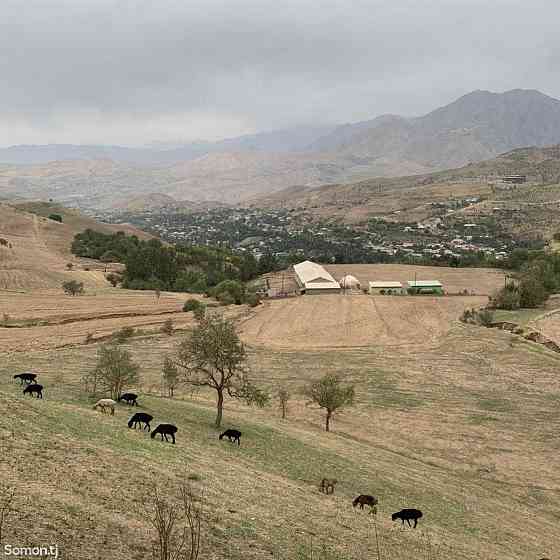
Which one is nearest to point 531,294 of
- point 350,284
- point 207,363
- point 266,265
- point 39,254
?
point 350,284

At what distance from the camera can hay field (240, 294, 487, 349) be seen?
7838 centimetres

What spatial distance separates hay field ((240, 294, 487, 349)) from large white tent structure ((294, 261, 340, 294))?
20.9 ft

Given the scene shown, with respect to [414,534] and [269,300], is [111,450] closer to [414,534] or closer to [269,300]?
[414,534]

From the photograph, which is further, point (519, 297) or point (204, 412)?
point (519, 297)

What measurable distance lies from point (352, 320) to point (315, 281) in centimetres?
3472

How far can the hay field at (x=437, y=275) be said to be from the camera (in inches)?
4887

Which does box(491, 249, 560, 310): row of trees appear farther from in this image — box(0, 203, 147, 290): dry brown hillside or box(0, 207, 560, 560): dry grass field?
box(0, 203, 147, 290): dry brown hillside

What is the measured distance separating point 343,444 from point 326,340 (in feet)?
139

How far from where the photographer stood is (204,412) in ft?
122

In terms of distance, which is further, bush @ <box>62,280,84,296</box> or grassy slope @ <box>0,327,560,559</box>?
bush @ <box>62,280,84,296</box>

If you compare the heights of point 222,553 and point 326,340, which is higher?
point 222,553

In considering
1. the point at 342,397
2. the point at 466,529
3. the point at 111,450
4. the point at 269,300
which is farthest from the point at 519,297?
the point at 111,450

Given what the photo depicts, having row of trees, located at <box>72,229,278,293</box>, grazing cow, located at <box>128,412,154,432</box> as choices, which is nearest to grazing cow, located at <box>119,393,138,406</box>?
grazing cow, located at <box>128,412,154,432</box>

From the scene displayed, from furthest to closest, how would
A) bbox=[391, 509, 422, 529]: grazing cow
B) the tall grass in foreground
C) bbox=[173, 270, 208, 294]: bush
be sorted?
1. bbox=[173, 270, 208, 294]: bush
2. bbox=[391, 509, 422, 529]: grazing cow
3. the tall grass in foreground
